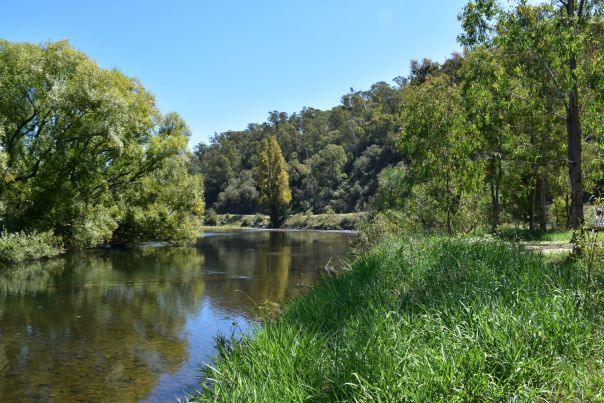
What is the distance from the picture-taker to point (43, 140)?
26875 millimetres

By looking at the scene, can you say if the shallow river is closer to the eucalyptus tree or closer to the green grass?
the green grass

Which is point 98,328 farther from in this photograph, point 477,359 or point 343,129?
point 343,129

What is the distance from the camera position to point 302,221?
79438mm

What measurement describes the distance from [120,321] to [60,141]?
18202 mm

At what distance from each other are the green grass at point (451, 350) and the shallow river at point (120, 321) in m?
1.66

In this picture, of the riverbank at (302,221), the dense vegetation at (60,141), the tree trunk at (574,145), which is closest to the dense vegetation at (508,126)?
the tree trunk at (574,145)

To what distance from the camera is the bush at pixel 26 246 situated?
74.9 feet

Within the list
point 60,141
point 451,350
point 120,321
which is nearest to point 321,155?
point 60,141

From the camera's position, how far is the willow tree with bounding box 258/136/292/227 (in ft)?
267

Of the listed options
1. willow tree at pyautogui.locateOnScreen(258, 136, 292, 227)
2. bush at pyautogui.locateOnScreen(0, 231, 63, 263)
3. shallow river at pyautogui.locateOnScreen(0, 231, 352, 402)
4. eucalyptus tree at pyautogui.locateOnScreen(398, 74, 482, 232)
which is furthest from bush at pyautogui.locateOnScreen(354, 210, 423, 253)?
willow tree at pyautogui.locateOnScreen(258, 136, 292, 227)

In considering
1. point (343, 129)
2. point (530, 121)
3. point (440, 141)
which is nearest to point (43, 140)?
point (440, 141)

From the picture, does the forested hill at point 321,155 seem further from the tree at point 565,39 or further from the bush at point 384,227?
the tree at point 565,39

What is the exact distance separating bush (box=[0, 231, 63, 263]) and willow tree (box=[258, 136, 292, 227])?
55.1 metres

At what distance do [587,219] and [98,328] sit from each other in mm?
10770
